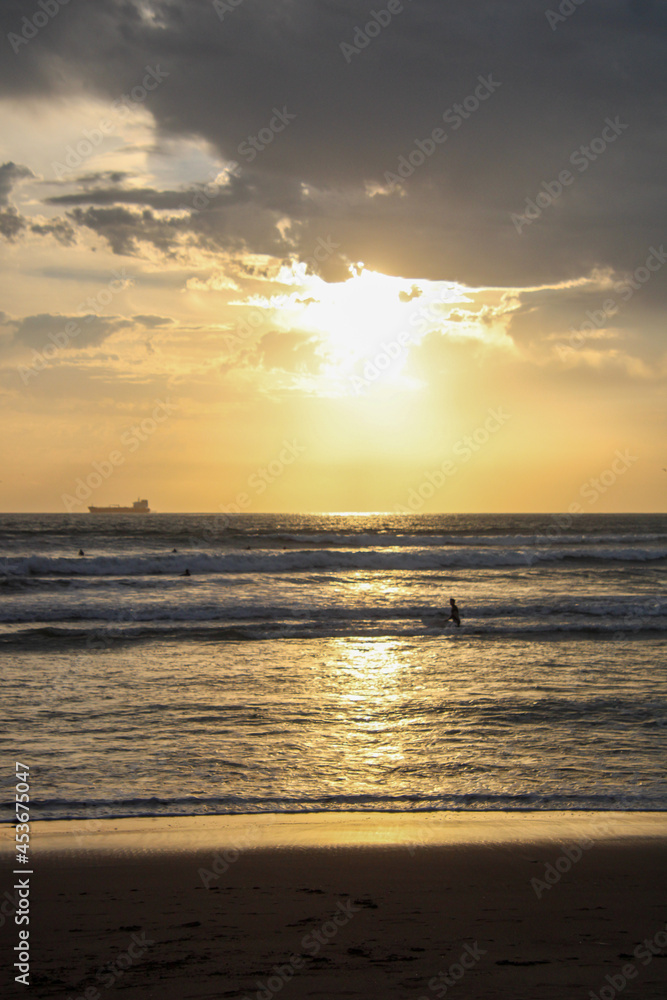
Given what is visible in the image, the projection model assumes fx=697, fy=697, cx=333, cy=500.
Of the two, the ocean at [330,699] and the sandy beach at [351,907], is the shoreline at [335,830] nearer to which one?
the sandy beach at [351,907]

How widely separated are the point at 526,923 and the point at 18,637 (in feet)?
63.4

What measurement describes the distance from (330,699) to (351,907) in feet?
25.4

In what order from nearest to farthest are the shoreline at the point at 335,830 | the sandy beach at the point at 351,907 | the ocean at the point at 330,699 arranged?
the sandy beach at the point at 351,907 < the shoreline at the point at 335,830 < the ocean at the point at 330,699

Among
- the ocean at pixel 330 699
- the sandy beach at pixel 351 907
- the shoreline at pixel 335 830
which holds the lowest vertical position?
the sandy beach at pixel 351 907

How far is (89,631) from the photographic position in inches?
888

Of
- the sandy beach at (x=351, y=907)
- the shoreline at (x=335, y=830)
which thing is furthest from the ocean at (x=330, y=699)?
the sandy beach at (x=351, y=907)

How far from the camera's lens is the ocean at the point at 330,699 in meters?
8.95

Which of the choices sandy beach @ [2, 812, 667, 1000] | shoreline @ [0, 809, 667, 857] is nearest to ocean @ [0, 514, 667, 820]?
shoreline @ [0, 809, 667, 857]

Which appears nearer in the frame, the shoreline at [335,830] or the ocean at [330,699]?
the shoreline at [335,830]

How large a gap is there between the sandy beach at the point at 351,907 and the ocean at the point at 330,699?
34.0 inches

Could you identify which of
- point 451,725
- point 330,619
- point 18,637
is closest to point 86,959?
point 451,725

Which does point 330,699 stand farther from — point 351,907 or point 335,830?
point 351,907

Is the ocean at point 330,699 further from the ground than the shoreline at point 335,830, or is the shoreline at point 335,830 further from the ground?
the ocean at point 330,699

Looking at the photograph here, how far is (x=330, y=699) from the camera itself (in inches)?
536
